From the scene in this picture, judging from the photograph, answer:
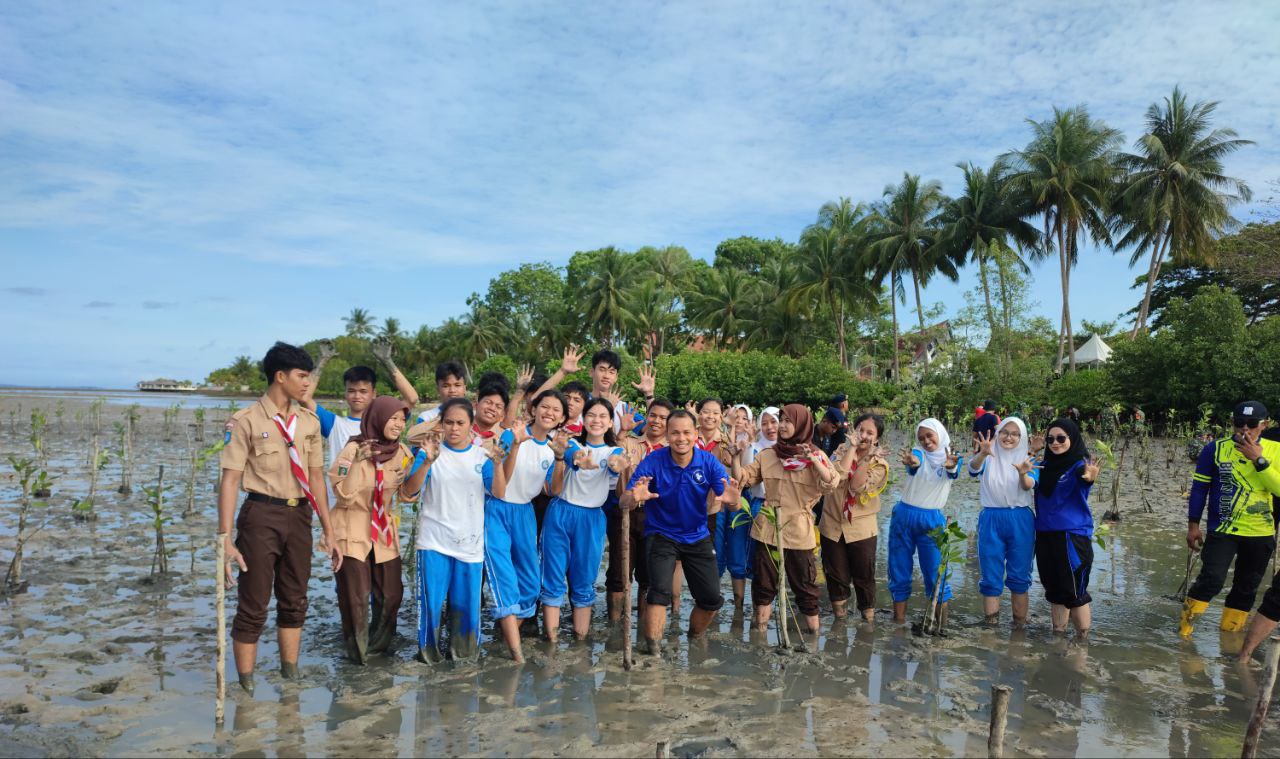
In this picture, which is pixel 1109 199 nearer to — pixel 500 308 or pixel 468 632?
pixel 468 632

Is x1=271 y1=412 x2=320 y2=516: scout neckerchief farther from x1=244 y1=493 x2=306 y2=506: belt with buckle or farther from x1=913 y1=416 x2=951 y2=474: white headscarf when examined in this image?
x1=913 y1=416 x2=951 y2=474: white headscarf

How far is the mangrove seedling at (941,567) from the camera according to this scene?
5.84m

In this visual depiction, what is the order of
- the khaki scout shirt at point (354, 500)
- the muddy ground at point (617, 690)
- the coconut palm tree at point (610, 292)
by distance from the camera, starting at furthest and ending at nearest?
the coconut palm tree at point (610, 292), the khaki scout shirt at point (354, 500), the muddy ground at point (617, 690)

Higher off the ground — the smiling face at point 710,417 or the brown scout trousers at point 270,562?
the smiling face at point 710,417

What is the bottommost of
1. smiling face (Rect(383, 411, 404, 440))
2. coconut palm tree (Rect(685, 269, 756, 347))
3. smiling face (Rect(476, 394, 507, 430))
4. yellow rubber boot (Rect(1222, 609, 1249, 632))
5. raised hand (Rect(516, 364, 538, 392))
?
yellow rubber boot (Rect(1222, 609, 1249, 632))

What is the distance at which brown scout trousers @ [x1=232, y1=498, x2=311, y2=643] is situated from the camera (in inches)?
172

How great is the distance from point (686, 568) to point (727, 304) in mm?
39131

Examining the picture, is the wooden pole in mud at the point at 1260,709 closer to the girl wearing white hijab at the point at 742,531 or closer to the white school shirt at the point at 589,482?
the girl wearing white hijab at the point at 742,531

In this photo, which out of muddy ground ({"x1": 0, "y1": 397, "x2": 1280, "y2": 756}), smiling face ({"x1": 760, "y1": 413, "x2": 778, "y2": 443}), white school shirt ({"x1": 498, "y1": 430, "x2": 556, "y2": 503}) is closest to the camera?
muddy ground ({"x1": 0, "y1": 397, "x2": 1280, "y2": 756})

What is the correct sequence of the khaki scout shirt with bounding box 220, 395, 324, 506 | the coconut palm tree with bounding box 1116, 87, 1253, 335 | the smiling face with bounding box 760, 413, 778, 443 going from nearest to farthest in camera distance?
1. the khaki scout shirt with bounding box 220, 395, 324, 506
2. the smiling face with bounding box 760, 413, 778, 443
3. the coconut palm tree with bounding box 1116, 87, 1253, 335

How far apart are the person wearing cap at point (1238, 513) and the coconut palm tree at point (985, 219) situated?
28.6 metres

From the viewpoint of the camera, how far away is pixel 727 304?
43844mm

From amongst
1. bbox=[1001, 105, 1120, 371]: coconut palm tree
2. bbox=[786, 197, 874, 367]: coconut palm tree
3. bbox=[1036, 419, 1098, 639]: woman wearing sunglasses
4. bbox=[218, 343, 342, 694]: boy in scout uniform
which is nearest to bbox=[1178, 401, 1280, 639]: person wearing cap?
bbox=[1036, 419, 1098, 639]: woman wearing sunglasses

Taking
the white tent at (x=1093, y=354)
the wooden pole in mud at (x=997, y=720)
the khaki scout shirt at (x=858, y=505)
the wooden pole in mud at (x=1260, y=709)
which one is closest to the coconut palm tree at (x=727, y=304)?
the white tent at (x=1093, y=354)
